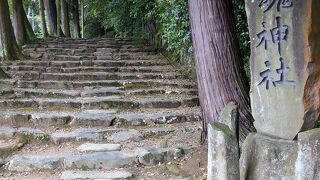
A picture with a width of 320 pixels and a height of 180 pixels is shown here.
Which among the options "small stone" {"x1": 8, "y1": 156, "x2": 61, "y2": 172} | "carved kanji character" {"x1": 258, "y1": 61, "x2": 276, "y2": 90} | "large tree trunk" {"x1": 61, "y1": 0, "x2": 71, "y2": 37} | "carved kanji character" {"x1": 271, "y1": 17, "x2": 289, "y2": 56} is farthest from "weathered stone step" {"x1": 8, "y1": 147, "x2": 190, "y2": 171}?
"large tree trunk" {"x1": 61, "y1": 0, "x2": 71, "y2": 37}

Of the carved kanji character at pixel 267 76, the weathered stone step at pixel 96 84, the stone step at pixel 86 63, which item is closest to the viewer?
the carved kanji character at pixel 267 76

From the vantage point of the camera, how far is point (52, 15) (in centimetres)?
2038

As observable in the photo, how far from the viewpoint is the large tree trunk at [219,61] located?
4.78 m

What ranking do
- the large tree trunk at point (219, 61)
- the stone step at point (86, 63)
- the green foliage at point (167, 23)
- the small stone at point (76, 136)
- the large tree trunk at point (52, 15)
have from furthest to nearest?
the large tree trunk at point (52, 15)
the stone step at point (86, 63)
the green foliage at point (167, 23)
the small stone at point (76, 136)
the large tree trunk at point (219, 61)

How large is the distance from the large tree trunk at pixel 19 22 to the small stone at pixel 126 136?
341 inches

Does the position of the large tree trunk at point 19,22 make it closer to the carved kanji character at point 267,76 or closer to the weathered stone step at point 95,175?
the weathered stone step at point 95,175

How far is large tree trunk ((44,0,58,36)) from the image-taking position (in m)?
20.3

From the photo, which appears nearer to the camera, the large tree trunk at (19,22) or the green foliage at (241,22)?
the green foliage at (241,22)

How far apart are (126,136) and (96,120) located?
0.76 metres

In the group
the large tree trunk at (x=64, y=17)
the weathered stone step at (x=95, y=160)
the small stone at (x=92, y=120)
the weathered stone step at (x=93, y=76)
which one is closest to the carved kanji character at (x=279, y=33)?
the weathered stone step at (x=95, y=160)

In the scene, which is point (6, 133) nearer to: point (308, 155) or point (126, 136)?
point (126, 136)

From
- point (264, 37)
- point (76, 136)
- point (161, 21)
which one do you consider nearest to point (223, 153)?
point (264, 37)

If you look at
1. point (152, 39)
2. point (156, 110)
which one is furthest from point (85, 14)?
point (156, 110)

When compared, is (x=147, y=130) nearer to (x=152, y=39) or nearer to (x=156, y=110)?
(x=156, y=110)
